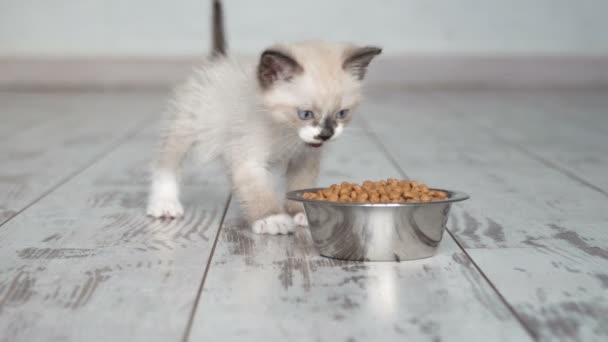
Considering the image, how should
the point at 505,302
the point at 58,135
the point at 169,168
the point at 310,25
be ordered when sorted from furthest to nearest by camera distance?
the point at 310,25 < the point at 58,135 < the point at 169,168 < the point at 505,302

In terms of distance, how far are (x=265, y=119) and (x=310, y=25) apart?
13.6 ft

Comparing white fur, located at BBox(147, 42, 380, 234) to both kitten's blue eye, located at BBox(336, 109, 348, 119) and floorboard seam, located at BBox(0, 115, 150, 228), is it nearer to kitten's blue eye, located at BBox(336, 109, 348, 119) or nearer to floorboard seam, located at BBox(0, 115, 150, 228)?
kitten's blue eye, located at BBox(336, 109, 348, 119)

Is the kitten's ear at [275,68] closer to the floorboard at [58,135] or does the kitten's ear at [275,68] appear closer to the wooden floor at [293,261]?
the wooden floor at [293,261]

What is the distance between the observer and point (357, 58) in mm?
1933

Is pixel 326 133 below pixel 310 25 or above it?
below

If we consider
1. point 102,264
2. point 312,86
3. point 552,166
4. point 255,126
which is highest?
point 312,86

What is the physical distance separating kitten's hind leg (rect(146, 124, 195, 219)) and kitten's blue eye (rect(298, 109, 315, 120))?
51cm

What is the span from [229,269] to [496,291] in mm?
526

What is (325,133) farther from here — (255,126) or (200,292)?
(200,292)

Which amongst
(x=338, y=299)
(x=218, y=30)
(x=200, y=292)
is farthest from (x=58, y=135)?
(x=338, y=299)

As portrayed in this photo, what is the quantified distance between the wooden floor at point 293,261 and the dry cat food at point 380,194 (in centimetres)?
13

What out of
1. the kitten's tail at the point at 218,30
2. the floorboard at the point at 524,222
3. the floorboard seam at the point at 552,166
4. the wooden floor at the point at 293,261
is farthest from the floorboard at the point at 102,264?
the floorboard seam at the point at 552,166

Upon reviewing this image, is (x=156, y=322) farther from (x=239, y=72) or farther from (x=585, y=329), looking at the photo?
(x=239, y=72)

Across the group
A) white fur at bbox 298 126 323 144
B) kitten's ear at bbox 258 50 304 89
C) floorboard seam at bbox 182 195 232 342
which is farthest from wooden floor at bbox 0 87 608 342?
kitten's ear at bbox 258 50 304 89
